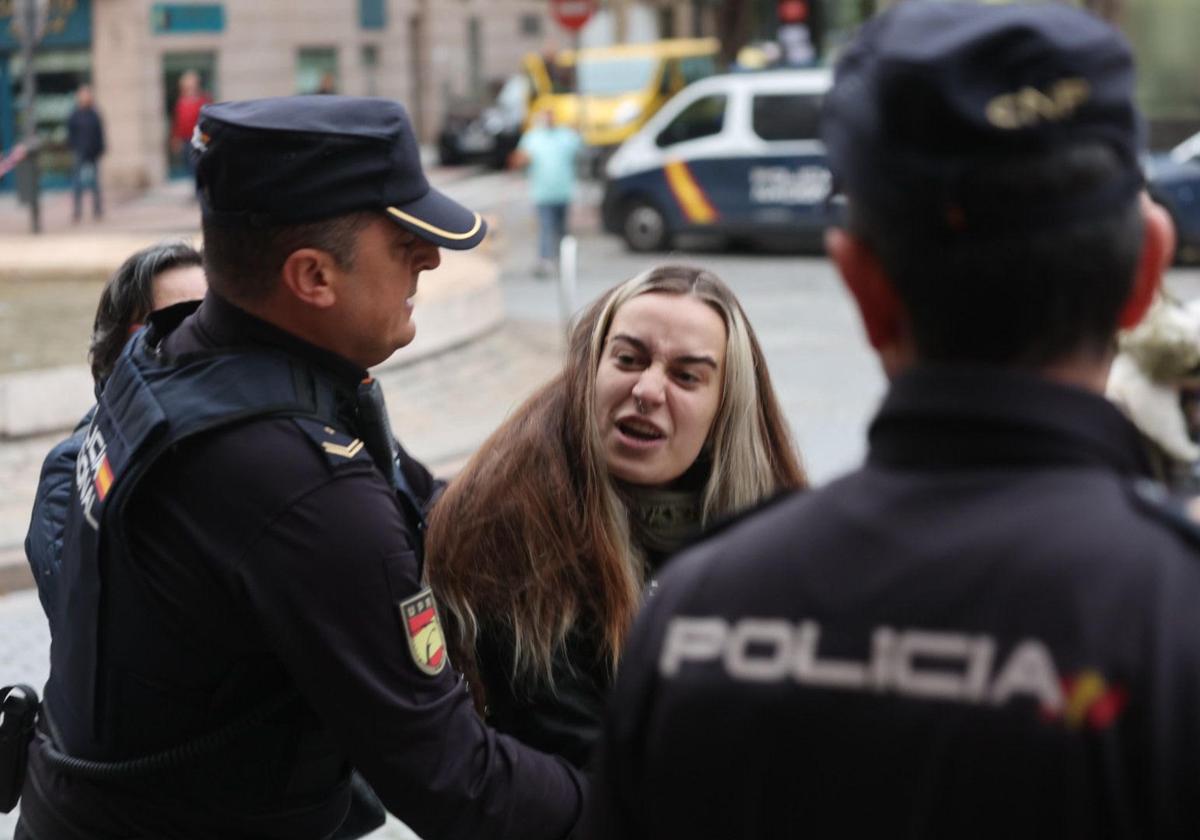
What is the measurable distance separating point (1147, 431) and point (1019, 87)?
4485 mm

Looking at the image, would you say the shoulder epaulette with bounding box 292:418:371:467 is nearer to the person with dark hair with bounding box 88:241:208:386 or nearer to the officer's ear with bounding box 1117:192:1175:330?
the officer's ear with bounding box 1117:192:1175:330

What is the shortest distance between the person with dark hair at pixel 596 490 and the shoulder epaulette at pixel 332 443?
17.5 inches

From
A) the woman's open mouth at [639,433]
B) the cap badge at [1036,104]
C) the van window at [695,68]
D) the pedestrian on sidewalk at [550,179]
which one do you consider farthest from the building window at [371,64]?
the cap badge at [1036,104]

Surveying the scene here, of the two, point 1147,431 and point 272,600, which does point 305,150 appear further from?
point 1147,431

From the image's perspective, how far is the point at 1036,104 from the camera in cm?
141

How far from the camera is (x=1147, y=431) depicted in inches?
224

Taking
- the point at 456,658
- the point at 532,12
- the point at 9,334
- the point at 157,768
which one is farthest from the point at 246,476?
the point at 532,12

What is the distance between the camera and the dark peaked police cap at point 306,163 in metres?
2.40

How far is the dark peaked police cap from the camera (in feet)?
7.88

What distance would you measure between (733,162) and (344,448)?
1853 centimetres

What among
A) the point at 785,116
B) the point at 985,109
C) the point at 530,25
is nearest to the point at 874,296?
the point at 985,109

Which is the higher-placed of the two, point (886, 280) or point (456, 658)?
point (886, 280)

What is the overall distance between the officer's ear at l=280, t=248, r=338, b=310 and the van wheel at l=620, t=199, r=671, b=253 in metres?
18.9

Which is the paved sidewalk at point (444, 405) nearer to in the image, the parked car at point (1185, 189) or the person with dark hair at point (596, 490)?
the person with dark hair at point (596, 490)
